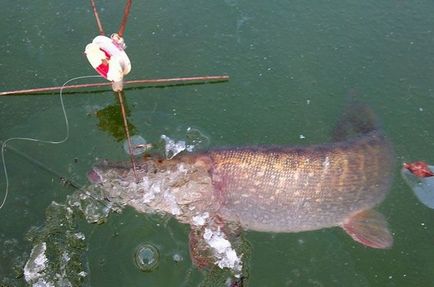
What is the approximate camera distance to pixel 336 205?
4.00 m

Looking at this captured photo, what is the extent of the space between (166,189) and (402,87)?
229 centimetres

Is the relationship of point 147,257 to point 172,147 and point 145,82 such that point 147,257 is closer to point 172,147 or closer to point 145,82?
point 172,147

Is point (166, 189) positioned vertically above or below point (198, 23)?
below

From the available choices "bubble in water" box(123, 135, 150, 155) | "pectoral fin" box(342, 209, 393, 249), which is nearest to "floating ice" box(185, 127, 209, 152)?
"bubble in water" box(123, 135, 150, 155)

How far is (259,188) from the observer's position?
403 centimetres

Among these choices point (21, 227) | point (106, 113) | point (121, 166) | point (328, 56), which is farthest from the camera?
point (328, 56)

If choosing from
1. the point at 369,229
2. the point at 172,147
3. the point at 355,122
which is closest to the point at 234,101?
the point at 172,147

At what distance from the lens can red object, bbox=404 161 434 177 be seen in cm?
414

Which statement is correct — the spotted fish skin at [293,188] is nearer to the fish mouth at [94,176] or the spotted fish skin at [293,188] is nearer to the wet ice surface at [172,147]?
the wet ice surface at [172,147]

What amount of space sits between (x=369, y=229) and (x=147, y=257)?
5.38ft

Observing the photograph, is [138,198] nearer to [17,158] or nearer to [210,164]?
[210,164]

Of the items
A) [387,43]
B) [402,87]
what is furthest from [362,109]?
[387,43]

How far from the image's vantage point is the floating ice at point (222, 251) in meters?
3.73

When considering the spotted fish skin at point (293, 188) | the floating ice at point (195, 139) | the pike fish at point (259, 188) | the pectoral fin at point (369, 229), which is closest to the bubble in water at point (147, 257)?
the pike fish at point (259, 188)
